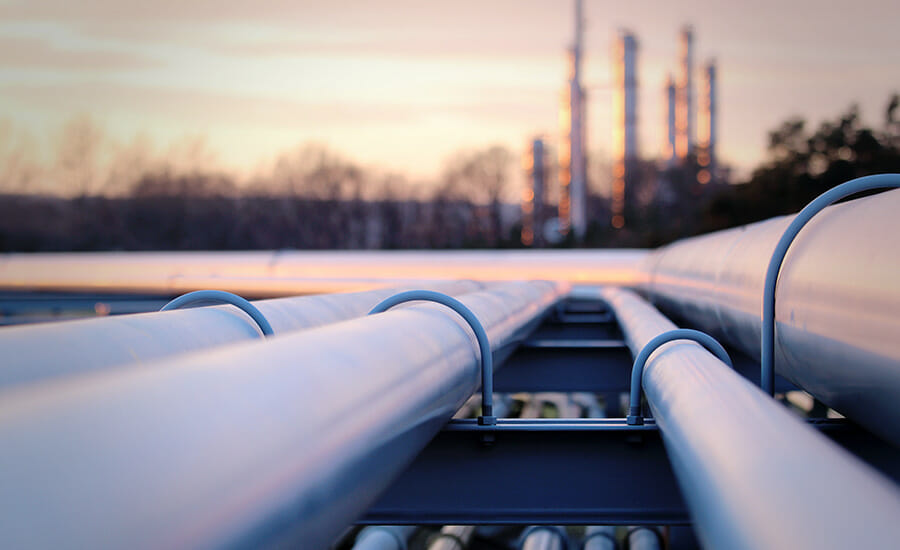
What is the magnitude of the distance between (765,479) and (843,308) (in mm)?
999

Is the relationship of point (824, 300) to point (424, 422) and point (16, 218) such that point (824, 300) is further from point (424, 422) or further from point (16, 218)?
point (16, 218)

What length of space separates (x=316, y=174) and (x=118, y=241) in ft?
22.1

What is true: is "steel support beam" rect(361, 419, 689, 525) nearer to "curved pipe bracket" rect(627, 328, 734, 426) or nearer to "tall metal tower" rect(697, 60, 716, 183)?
"curved pipe bracket" rect(627, 328, 734, 426)

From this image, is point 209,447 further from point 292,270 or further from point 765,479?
point 292,270

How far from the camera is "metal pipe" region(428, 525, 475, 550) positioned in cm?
577

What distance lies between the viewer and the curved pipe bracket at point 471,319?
2.20 meters

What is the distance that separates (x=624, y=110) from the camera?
87.0ft

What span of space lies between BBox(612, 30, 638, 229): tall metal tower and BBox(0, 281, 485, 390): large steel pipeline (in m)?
25.3

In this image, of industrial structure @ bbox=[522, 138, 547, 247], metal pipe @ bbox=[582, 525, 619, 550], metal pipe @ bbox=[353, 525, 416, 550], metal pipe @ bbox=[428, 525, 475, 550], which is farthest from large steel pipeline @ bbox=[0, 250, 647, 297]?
industrial structure @ bbox=[522, 138, 547, 247]

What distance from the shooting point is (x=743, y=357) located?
4078 mm

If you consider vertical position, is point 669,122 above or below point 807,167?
above

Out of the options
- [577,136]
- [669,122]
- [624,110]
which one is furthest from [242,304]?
[669,122]

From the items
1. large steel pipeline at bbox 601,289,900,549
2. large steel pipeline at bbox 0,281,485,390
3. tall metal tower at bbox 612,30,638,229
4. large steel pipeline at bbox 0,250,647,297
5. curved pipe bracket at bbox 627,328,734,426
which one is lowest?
large steel pipeline at bbox 0,250,647,297

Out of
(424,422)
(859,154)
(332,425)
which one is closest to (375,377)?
(332,425)
